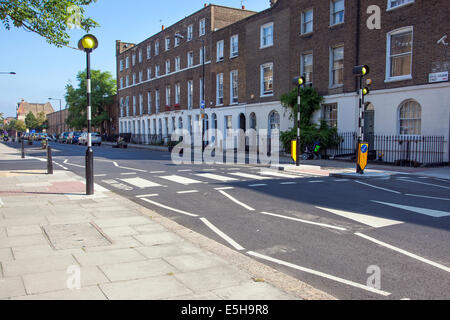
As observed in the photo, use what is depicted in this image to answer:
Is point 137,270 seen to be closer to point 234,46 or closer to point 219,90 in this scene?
point 234,46

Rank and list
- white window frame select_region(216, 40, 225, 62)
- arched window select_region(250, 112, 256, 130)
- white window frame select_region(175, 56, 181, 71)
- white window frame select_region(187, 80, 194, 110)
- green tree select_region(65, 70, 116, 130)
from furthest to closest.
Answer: green tree select_region(65, 70, 116, 130) < white window frame select_region(175, 56, 181, 71) < white window frame select_region(187, 80, 194, 110) < white window frame select_region(216, 40, 225, 62) < arched window select_region(250, 112, 256, 130)

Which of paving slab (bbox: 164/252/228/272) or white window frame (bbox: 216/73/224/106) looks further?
white window frame (bbox: 216/73/224/106)

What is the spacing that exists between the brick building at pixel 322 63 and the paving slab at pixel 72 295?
18.1m

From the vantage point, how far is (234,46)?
33.3 meters

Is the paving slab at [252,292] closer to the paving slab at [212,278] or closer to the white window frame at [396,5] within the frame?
the paving slab at [212,278]

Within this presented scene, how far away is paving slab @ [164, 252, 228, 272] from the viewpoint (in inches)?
177

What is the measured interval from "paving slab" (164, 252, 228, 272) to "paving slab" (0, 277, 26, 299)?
164cm

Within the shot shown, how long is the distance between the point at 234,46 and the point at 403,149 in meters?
18.9

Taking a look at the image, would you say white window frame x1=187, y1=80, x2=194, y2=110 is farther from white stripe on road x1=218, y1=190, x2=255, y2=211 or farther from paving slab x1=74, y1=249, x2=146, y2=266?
paving slab x1=74, y1=249, x2=146, y2=266

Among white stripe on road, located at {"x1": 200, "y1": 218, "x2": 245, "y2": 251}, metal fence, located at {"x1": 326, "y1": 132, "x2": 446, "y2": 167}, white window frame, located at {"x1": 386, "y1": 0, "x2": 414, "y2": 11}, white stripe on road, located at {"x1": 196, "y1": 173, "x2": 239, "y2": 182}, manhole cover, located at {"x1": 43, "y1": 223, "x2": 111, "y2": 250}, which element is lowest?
white stripe on road, located at {"x1": 200, "y1": 218, "x2": 245, "y2": 251}

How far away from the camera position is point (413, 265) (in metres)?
4.76

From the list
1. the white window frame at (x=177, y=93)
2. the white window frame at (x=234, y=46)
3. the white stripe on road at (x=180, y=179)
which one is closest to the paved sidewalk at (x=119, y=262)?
the white stripe on road at (x=180, y=179)

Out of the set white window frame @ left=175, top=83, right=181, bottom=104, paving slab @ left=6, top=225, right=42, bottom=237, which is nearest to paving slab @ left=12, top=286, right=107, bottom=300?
paving slab @ left=6, top=225, right=42, bottom=237

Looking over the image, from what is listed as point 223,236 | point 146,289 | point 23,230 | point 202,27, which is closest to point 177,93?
point 202,27
